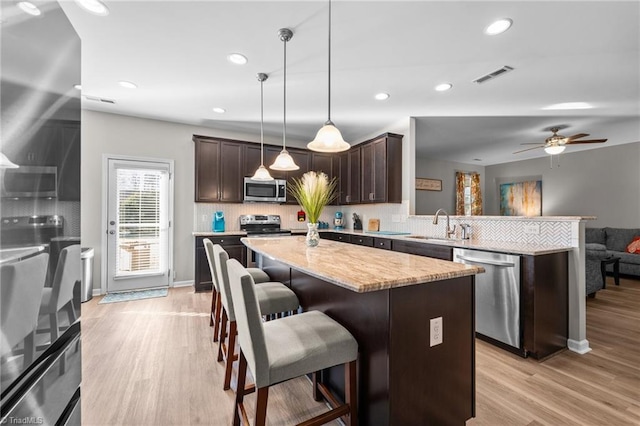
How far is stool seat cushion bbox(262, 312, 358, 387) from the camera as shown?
1189mm

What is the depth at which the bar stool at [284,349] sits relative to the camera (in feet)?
3.77

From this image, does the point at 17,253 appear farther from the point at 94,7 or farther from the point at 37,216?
the point at 94,7

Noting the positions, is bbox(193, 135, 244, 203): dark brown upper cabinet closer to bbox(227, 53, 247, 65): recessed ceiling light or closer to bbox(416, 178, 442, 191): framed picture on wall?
bbox(227, 53, 247, 65): recessed ceiling light

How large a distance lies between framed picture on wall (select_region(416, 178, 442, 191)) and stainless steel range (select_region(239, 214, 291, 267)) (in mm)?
4050

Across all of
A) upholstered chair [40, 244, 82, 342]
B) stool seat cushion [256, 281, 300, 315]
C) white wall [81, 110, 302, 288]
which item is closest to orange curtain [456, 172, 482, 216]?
white wall [81, 110, 302, 288]

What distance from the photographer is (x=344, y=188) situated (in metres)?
5.49

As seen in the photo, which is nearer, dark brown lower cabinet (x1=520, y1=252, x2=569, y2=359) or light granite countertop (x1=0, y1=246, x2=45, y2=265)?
light granite countertop (x1=0, y1=246, x2=45, y2=265)

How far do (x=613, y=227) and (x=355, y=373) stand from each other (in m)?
7.43

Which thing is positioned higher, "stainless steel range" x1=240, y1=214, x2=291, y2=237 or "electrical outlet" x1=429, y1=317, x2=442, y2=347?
"stainless steel range" x1=240, y1=214, x2=291, y2=237

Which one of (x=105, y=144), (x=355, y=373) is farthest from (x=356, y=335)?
(x=105, y=144)

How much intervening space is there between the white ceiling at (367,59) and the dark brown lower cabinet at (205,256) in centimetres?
188

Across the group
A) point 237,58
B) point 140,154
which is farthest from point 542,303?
point 140,154

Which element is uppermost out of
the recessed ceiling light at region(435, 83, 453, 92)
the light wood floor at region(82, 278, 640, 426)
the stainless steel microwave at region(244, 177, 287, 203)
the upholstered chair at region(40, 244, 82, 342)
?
the recessed ceiling light at region(435, 83, 453, 92)

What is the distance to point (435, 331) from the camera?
137 cm
